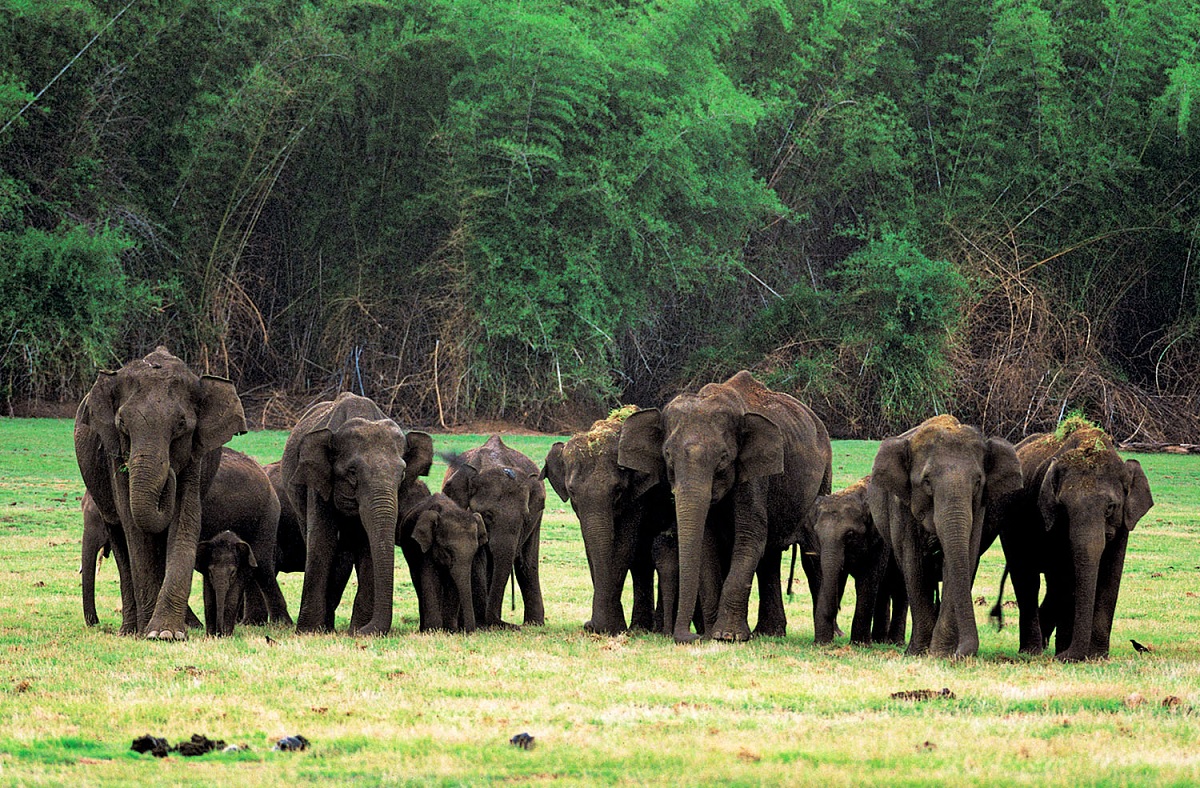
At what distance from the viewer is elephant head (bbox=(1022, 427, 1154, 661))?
1055 centimetres

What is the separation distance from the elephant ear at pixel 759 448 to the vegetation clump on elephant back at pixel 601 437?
90cm

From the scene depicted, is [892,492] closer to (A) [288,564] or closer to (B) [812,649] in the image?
(B) [812,649]

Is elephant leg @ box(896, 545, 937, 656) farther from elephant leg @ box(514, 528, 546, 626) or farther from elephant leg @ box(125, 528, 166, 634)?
→ elephant leg @ box(125, 528, 166, 634)

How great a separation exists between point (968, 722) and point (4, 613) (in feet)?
26.3

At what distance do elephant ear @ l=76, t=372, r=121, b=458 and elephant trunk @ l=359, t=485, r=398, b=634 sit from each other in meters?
1.79

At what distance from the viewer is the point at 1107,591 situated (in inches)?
432

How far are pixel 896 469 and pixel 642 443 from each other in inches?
82.4

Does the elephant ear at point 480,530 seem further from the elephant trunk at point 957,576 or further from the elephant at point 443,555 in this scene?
the elephant trunk at point 957,576

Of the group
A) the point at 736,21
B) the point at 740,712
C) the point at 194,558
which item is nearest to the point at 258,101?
the point at 736,21

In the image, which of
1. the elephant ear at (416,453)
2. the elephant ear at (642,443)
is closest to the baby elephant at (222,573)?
the elephant ear at (416,453)

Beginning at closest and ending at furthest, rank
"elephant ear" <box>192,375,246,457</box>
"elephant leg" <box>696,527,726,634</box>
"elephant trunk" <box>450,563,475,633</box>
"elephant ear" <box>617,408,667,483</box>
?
"elephant ear" <box>192,375,246,457</box>, "elephant trunk" <box>450,563,475,633</box>, "elephant ear" <box>617,408,667,483</box>, "elephant leg" <box>696,527,726,634</box>

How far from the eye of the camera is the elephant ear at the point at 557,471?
44.2ft

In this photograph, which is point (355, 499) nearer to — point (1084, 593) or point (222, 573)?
point (222, 573)

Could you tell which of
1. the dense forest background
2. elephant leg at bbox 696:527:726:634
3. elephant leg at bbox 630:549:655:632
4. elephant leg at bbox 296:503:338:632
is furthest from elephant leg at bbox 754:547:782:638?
the dense forest background
